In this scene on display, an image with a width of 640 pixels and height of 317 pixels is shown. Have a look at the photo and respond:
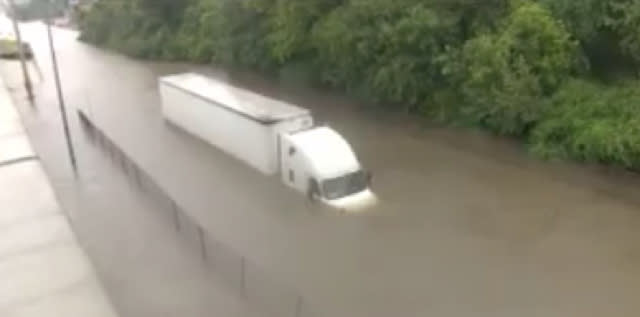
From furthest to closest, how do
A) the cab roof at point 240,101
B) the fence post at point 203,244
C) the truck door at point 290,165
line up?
1. the cab roof at point 240,101
2. the truck door at point 290,165
3. the fence post at point 203,244

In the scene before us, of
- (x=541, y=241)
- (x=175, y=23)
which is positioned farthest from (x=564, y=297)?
(x=175, y=23)

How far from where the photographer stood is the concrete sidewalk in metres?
5.07

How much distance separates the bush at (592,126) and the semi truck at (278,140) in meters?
4.27

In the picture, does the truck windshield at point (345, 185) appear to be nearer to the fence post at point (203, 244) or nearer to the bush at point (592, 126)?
the fence post at point (203, 244)

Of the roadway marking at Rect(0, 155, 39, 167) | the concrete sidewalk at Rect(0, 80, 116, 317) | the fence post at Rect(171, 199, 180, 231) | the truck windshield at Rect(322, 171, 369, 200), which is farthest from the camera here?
the truck windshield at Rect(322, 171, 369, 200)

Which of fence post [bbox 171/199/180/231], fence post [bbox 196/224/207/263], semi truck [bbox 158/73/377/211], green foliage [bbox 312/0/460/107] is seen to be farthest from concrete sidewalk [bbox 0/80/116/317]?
green foliage [bbox 312/0/460/107]

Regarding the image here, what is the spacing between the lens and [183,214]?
14.0 m

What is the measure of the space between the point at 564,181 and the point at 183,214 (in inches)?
299

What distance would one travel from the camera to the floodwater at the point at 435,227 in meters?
10.4

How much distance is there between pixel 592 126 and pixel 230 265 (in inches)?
316

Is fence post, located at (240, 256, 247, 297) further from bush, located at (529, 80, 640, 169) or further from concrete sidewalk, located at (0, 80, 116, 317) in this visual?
bush, located at (529, 80, 640, 169)

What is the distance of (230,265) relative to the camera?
38.3 ft

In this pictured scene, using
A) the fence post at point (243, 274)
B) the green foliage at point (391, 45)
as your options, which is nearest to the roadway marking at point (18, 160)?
the fence post at point (243, 274)

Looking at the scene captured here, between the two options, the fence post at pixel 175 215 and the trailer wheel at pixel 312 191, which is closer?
the fence post at pixel 175 215
